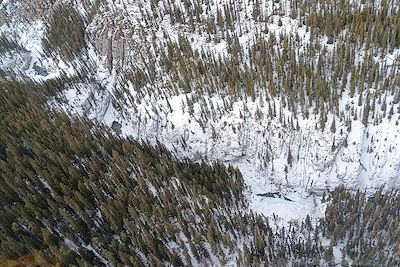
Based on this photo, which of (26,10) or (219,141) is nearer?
(219,141)

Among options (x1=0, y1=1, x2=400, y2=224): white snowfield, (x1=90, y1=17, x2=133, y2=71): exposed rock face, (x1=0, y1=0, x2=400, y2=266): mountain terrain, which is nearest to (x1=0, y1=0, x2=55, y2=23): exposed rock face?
(x1=90, y1=17, x2=133, y2=71): exposed rock face

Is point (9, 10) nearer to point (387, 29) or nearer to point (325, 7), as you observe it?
point (325, 7)

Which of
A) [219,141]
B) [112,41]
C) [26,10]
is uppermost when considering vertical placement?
[26,10]

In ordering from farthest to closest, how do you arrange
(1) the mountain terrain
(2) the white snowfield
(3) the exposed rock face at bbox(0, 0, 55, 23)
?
(3) the exposed rock face at bbox(0, 0, 55, 23) → (2) the white snowfield → (1) the mountain terrain

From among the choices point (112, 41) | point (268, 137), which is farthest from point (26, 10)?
point (268, 137)

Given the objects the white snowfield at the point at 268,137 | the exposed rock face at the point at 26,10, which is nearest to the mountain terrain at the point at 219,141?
the white snowfield at the point at 268,137

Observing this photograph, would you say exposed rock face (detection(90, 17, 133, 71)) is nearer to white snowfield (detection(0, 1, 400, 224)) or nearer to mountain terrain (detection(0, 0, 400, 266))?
mountain terrain (detection(0, 0, 400, 266))

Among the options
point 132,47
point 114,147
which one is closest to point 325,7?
point 132,47

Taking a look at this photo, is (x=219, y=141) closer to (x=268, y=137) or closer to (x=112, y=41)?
(x=268, y=137)
